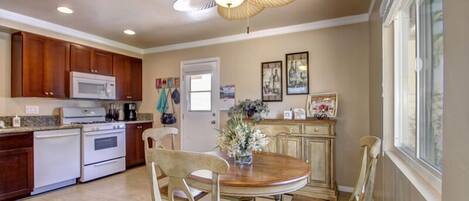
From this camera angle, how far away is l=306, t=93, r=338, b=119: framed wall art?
136 inches

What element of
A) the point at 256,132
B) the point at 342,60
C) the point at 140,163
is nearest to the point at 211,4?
the point at 256,132

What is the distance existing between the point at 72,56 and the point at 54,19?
626mm

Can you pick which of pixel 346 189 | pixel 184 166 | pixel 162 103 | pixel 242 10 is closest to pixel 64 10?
pixel 162 103

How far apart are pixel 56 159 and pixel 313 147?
3.49 meters

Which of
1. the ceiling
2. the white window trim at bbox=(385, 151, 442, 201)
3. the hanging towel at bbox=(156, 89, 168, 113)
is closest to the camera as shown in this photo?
the white window trim at bbox=(385, 151, 442, 201)

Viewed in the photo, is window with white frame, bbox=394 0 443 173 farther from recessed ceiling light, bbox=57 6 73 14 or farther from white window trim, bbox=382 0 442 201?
recessed ceiling light, bbox=57 6 73 14

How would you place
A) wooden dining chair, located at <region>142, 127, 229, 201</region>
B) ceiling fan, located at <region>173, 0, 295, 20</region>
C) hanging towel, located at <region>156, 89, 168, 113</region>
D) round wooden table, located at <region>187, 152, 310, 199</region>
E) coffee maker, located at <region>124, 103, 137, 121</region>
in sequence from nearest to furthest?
wooden dining chair, located at <region>142, 127, 229, 201</region>, round wooden table, located at <region>187, 152, 310, 199</region>, ceiling fan, located at <region>173, 0, 295, 20</region>, hanging towel, located at <region>156, 89, 168, 113</region>, coffee maker, located at <region>124, 103, 137, 121</region>

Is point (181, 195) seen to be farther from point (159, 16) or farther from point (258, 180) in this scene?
point (159, 16)

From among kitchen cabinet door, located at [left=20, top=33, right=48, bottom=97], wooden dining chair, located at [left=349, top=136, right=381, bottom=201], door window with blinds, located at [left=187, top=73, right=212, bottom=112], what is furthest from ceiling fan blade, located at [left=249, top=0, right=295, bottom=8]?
kitchen cabinet door, located at [left=20, top=33, right=48, bottom=97]

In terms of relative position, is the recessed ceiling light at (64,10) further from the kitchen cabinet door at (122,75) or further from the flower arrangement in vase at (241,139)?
the flower arrangement in vase at (241,139)

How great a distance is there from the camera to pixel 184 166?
1277mm

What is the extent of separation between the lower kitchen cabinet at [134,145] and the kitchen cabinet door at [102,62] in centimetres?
105

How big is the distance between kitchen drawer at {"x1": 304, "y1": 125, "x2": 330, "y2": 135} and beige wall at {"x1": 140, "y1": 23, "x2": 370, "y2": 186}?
412 millimetres

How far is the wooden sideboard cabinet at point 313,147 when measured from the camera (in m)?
3.21
